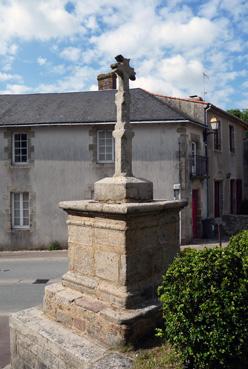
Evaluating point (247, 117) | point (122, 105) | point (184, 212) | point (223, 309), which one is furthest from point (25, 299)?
point (247, 117)

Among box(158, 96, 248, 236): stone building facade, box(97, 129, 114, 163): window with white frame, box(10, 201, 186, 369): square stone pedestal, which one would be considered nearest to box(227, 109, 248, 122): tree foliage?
box(158, 96, 248, 236): stone building facade

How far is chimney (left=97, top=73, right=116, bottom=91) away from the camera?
19109mm

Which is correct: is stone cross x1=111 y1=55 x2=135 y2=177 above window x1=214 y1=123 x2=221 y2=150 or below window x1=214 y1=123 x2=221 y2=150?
below

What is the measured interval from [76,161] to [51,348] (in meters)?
12.4

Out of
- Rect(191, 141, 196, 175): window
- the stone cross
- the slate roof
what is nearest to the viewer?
the stone cross

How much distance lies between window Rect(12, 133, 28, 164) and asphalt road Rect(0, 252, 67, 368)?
14.6 feet

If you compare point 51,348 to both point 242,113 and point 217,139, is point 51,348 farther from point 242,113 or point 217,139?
point 242,113

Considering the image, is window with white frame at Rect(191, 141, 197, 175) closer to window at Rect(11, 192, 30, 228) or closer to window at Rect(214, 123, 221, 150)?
window at Rect(214, 123, 221, 150)

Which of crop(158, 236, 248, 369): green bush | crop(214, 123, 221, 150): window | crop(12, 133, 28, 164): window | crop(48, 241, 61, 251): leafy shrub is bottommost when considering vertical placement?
crop(48, 241, 61, 251): leafy shrub

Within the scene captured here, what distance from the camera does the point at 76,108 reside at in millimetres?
16906

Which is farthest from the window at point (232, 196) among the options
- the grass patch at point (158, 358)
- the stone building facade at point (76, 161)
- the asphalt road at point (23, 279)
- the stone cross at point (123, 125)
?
the grass patch at point (158, 358)

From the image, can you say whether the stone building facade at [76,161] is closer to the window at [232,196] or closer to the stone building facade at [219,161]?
the stone building facade at [219,161]

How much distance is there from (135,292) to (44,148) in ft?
42.4

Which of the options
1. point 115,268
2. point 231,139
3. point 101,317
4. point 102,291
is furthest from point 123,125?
point 231,139
